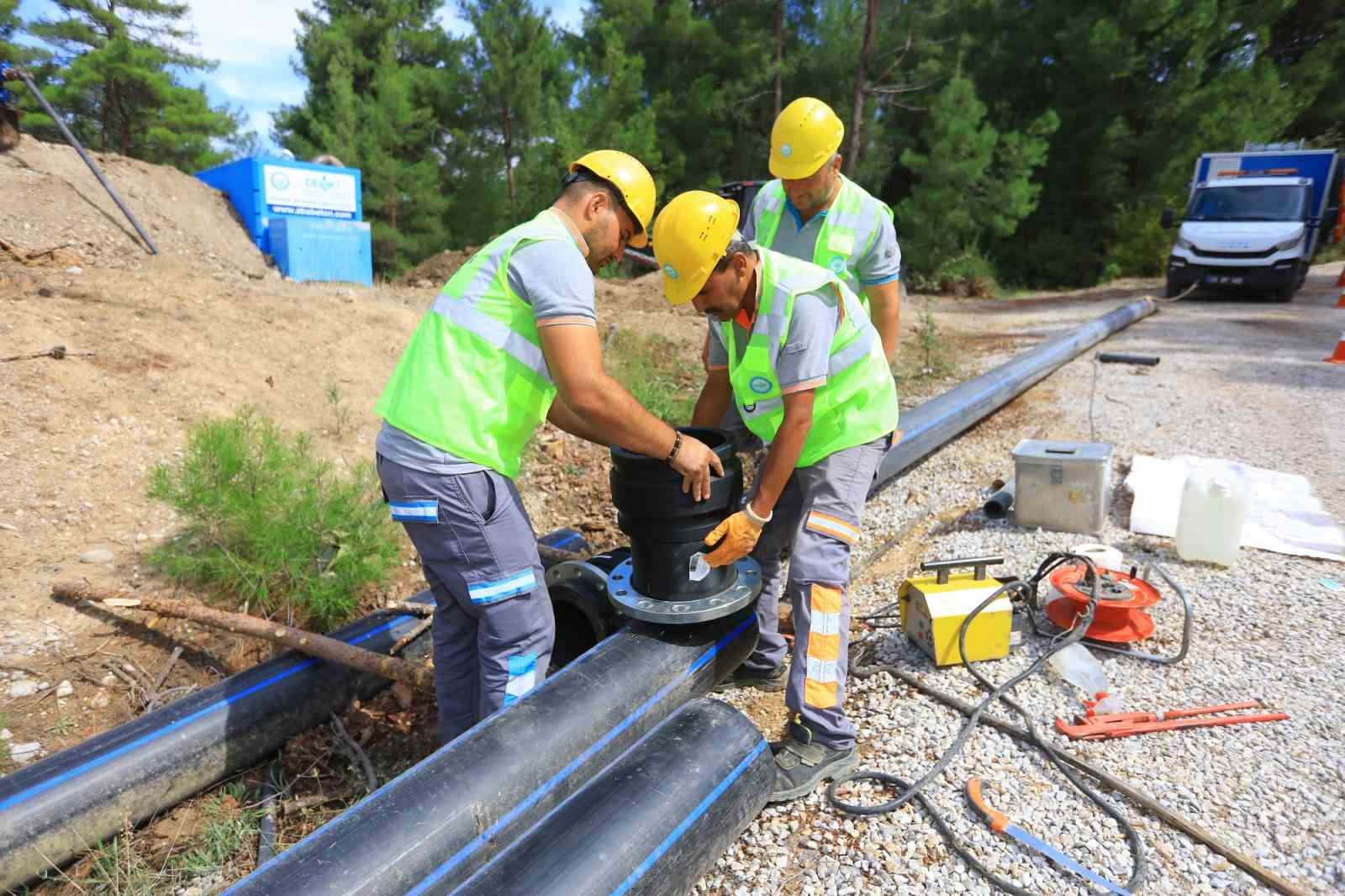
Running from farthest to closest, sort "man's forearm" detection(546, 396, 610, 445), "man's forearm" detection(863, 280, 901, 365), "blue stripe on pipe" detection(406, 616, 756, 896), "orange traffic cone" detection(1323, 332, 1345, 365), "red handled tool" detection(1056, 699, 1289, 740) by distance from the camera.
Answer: "orange traffic cone" detection(1323, 332, 1345, 365)
"man's forearm" detection(863, 280, 901, 365)
"man's forearm" detection(546, 396, 610, 445)
"red handled tool" detection(1056, 699, 1289, 740)
"blue stripe on pipe" detection(406, 616, 756, 896)

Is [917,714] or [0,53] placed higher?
[0,53]

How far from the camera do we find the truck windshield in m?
13.3

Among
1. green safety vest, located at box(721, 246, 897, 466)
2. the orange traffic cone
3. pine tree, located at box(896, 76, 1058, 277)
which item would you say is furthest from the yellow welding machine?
pine tree, located at box(896, 76, 1058, 277)

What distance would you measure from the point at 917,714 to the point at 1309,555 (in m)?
2.53

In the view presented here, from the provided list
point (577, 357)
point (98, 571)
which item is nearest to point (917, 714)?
point (577, 357)

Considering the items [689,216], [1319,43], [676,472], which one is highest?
[1319,43]

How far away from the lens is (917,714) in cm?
279

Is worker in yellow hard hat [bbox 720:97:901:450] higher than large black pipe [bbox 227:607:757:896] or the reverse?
higher

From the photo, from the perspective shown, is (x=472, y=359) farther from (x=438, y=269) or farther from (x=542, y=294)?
(x=438, y=269)

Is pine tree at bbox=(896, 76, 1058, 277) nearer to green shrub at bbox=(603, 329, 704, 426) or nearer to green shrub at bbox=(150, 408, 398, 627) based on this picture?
green shrub at bbox=(603, 329, 704, 426)

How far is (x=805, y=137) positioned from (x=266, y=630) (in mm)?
2900

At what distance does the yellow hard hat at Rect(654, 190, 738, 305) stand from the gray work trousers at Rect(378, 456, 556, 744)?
32.5 inches

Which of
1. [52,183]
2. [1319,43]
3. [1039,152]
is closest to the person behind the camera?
[52,183]

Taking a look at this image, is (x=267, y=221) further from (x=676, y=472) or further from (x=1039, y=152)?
(x=1039, y=152)
